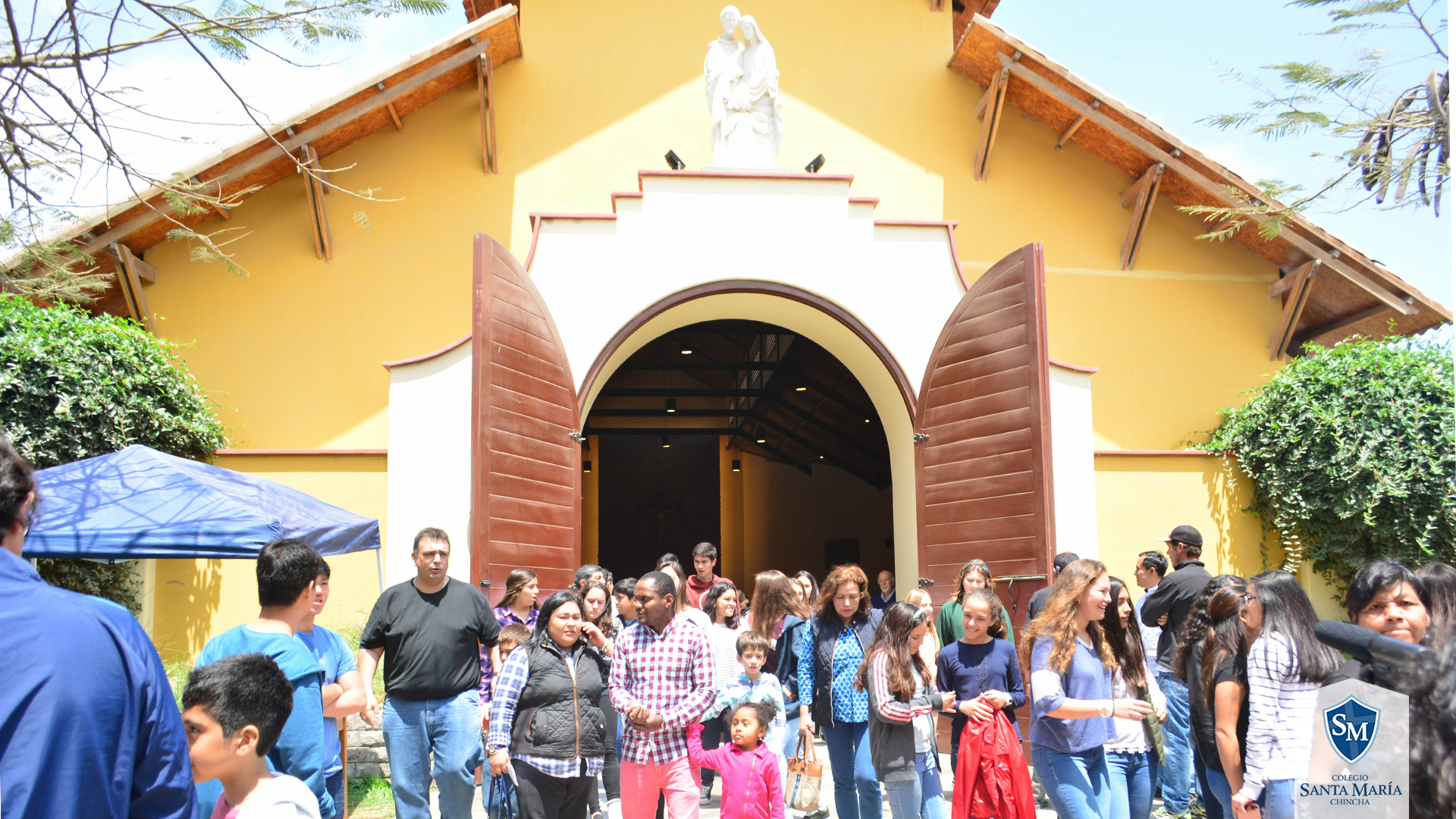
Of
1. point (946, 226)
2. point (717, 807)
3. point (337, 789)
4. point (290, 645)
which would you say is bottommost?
point (717, 807)

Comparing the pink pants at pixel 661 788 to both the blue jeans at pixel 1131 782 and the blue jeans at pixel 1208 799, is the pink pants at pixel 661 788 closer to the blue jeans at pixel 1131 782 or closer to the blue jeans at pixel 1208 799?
the blue jeans at pixel 1131 782

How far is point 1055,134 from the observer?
428 inches

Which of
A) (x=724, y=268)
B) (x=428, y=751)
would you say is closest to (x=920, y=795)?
(x=428, y=751)

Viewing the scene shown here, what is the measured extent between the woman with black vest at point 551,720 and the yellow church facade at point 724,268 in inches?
122

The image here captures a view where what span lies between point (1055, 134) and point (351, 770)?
890cm

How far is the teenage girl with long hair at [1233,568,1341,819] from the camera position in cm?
334

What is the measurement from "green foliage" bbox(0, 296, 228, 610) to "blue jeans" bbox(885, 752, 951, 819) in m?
6.47

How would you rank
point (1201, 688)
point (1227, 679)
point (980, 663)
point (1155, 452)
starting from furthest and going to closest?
point (1155, 452), point (980, 663), point (1201, 688), point (1227, 679)

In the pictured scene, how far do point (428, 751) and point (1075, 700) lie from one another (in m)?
2.87

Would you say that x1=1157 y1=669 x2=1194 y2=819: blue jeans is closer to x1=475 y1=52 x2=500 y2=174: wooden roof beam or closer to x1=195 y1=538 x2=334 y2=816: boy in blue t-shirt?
x1=195 y1=538 x2=334 y2=816: boy in blue t-shirt

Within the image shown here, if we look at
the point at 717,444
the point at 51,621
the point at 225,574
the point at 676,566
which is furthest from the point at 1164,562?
the point at 717,444

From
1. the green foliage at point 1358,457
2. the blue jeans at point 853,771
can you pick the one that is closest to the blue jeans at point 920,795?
the blue jeans at point 853,771

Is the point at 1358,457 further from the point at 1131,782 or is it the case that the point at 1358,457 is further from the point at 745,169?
the point at 1131,782

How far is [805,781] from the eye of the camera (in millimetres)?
5516
